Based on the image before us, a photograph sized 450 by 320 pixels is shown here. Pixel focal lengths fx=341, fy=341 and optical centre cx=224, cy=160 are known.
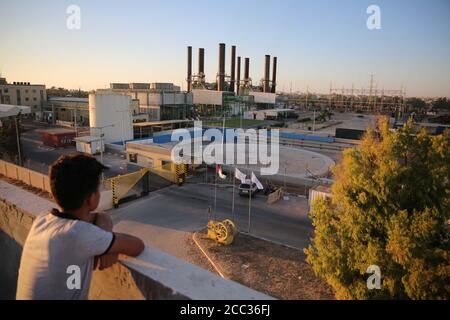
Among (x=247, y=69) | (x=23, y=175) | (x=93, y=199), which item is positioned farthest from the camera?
(x=247, y=69)

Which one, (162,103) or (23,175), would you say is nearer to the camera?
(23,175)

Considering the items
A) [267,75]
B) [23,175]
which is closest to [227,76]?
[267,75]

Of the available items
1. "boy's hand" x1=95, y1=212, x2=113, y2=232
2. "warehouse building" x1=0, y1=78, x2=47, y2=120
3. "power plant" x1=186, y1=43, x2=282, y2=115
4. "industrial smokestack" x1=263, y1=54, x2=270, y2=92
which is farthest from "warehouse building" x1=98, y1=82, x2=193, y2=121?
"boy's hand" x1=95, y1=212, x2=113, y2=232

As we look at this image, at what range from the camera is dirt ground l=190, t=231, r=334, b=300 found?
997cm

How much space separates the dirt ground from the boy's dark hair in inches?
323

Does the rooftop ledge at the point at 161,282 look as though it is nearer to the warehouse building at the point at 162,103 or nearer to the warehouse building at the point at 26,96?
the warehouse building at the point at 162,103

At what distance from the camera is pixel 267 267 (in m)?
11.3

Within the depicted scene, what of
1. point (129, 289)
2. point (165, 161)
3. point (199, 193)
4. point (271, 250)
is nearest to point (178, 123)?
point (165, 161)

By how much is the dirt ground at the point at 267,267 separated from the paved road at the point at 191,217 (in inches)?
35.0

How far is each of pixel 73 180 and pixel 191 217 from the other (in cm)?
1381

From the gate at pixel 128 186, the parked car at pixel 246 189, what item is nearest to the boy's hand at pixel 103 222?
the gate at pixel 128 186

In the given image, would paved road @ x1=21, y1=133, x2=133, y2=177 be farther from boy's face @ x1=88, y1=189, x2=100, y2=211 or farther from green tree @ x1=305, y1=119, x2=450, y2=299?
boy's face @ x1=88, y1=189, x2=100, y2=211

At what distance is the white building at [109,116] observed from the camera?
35.3 meters

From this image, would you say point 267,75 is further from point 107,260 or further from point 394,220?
point 107,260
